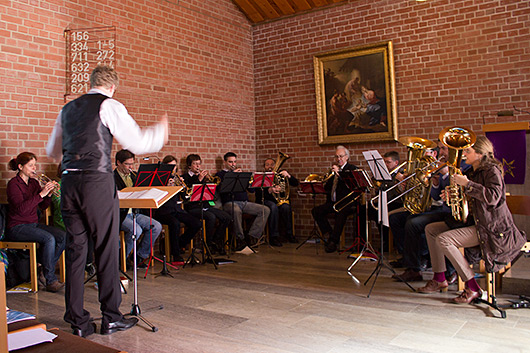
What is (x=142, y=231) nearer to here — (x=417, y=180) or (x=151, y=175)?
(x=151, y=175)

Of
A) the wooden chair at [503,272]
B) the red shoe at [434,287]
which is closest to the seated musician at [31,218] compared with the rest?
the red shoe at [434,287]

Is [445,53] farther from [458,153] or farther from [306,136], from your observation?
[458,153]

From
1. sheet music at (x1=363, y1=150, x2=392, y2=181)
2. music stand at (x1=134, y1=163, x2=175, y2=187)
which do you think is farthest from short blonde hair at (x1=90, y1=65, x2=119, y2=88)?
sheet music at (x1=363, y1=150, x2=392, y2=181)

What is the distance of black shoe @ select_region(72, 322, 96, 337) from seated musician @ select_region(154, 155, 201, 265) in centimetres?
261

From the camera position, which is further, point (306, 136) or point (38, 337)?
point (306, 136)

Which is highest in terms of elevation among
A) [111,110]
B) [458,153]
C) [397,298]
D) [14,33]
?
[14,33]

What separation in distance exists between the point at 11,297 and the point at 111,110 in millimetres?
2540

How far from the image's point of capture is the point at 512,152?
5.84 meters

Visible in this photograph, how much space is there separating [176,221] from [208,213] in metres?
0.67

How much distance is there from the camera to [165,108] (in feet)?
24.5

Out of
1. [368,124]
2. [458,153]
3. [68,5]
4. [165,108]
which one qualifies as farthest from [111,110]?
[368,124]

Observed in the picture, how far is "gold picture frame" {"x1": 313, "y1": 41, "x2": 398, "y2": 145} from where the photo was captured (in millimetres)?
7746

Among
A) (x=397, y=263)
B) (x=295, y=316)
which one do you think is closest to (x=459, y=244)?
(x=295, y=316)

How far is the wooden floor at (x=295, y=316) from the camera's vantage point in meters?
3.28
